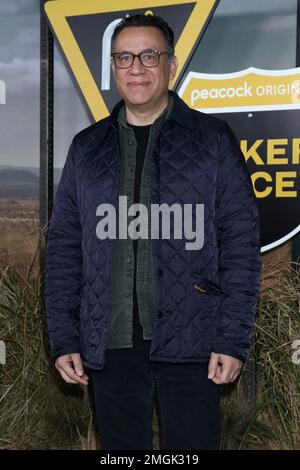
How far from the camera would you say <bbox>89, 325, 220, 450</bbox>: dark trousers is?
69.4 inches

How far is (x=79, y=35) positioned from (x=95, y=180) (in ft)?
6.63

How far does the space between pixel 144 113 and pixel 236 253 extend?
51 cm

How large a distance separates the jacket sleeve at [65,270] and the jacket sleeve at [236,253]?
47 cm

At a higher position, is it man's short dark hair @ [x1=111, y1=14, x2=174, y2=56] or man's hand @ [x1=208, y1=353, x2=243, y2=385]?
man's short dark hair @ [x1=111, y1=14, x2=174, y2=56]

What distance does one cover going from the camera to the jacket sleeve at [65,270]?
1.89 meters

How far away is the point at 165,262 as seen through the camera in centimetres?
173

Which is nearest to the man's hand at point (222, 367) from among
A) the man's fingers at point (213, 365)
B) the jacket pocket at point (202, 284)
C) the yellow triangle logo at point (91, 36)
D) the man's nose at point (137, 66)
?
the man's fingers at point (213, 365)

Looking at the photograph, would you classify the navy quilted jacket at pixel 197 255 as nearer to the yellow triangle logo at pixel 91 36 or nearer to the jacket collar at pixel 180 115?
the jacket collar at pixel 180 115

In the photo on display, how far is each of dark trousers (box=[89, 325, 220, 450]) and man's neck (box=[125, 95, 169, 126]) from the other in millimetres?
624

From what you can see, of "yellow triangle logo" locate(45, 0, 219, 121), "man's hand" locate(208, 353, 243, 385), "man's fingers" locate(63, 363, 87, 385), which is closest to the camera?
"man's hand" locate(208, 353, 243, 385)

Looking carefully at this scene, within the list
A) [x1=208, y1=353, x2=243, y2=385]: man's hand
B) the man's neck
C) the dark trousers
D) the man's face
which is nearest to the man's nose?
the man's face

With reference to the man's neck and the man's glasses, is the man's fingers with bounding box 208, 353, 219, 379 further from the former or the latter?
the man's glasses

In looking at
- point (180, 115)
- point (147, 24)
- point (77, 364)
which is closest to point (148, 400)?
point (77, 364)
